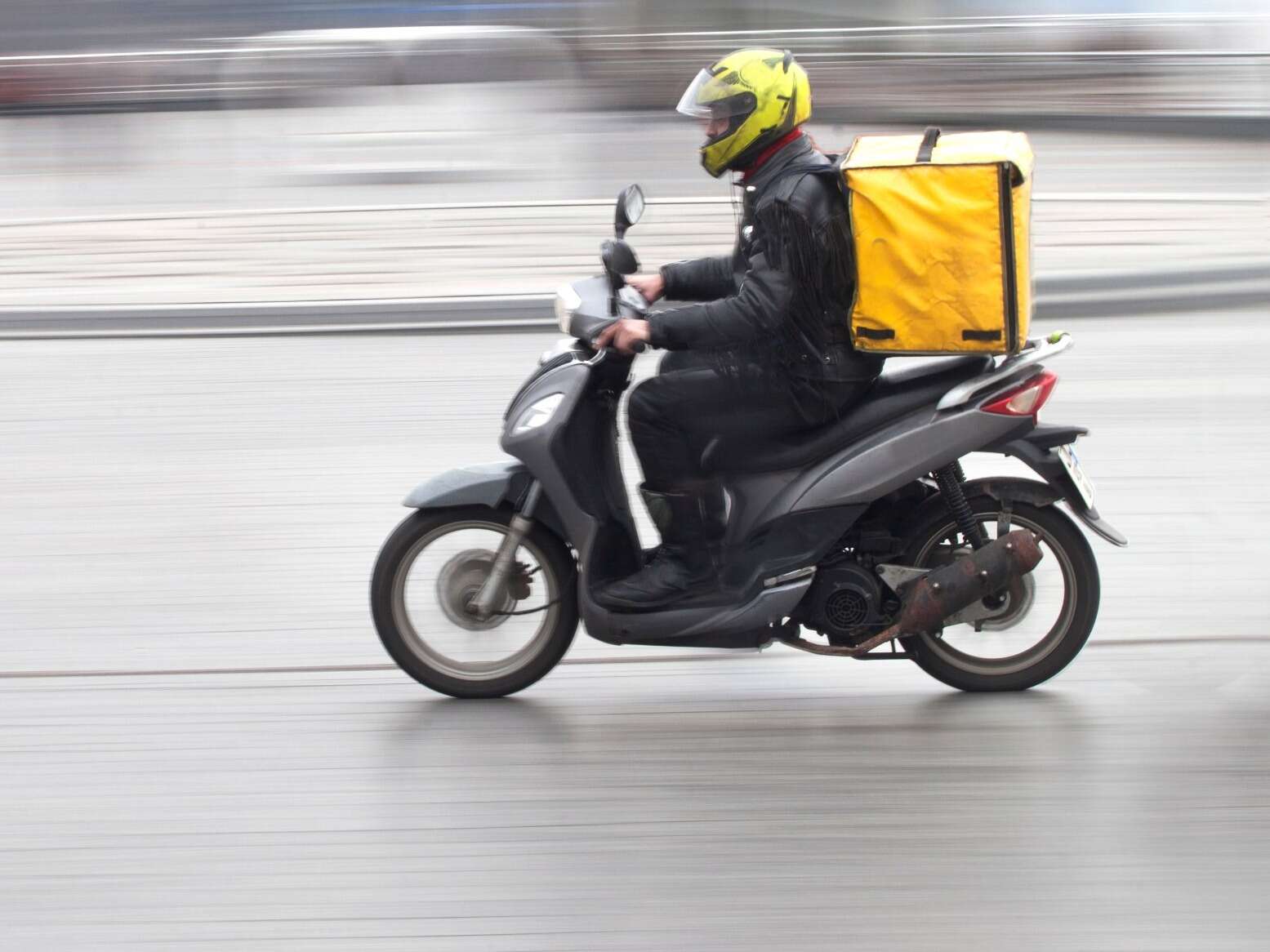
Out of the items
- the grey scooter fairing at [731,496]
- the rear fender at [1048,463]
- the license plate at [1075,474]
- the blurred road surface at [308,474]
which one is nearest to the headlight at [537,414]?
→ the grey scooter fairing at [731,496]

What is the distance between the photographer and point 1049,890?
3.76 m

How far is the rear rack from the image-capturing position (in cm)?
468

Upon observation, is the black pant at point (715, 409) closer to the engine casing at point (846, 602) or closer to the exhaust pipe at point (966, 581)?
the engine casing at point (846, 602)

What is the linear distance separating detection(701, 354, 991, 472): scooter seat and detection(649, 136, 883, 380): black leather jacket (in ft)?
0.28

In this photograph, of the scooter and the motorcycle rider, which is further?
the scooter

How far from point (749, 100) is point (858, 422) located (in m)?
0.88

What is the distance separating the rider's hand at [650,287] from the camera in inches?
200

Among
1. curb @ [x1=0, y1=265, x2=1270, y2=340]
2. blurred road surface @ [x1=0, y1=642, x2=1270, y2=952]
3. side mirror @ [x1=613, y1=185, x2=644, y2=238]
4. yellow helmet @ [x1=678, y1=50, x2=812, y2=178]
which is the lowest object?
blurred road surface @ [x1=0, y1=642, x2=1270, y2=952]

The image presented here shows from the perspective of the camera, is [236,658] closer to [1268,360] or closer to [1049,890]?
[1049,890]

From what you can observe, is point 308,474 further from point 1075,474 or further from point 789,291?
point 1075,474

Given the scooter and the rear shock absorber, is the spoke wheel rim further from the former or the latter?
the rear shock absorber

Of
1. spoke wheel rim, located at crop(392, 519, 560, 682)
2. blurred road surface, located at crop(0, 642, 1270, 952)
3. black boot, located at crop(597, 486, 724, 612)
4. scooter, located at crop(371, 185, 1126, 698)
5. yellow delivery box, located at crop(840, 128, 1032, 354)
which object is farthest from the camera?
spoke wheel rim, located at crop(392, 519, 560, 682)

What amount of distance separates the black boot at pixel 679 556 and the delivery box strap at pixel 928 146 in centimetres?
106

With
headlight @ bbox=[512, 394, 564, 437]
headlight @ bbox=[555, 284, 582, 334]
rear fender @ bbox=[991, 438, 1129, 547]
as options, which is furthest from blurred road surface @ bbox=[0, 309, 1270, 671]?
headlight @ bbox=[555, 284, 582, 334]
